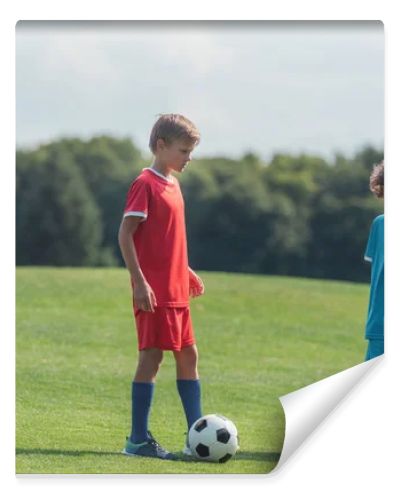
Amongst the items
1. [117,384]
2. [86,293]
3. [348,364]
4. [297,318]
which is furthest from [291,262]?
[117,384]

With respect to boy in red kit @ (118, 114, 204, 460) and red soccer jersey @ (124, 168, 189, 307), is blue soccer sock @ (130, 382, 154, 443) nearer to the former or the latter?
boy in red kit @ (118, 114, 204, 460)

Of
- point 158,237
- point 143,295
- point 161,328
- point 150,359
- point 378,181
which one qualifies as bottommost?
point 150,359

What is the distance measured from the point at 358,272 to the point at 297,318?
0.69 meters

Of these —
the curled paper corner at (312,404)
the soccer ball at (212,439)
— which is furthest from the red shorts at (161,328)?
the curled paper corner at (312,404)

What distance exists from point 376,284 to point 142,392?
1.28 m

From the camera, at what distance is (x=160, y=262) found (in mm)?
5477

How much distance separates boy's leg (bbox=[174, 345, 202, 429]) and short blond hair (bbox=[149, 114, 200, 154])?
3.22 feet

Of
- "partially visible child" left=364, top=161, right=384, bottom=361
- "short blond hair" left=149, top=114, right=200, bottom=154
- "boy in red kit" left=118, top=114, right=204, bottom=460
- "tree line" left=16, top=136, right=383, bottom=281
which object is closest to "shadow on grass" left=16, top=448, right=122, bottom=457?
"boy in red kit" left=118, top=114, right=204, bottom=460

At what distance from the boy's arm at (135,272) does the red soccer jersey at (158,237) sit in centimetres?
7

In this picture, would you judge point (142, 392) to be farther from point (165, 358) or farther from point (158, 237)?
point (165, 358)

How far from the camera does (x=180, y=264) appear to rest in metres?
5.55

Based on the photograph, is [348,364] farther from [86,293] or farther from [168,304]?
[168,304]

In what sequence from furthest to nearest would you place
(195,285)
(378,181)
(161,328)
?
(378,181) < (195,285) < (161,328)

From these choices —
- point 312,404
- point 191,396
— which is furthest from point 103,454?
point 312,404
